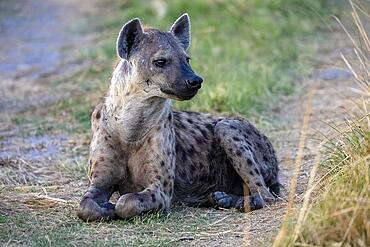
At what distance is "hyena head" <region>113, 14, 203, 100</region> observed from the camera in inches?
218

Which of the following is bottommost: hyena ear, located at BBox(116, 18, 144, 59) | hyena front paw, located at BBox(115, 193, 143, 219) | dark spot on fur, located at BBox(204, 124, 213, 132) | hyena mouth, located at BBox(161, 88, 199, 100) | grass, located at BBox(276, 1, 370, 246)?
hyena front paw, located at BBox(115, 193, 143, 219)

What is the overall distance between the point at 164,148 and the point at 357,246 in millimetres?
1749

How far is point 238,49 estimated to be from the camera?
1091 centimetres

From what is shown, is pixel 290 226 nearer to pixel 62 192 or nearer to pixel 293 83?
pixel 62 192

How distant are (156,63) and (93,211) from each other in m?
0.88

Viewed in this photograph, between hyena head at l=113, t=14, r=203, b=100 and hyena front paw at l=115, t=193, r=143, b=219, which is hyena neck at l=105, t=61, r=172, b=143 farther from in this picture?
hyena front paw at l=115, t=193, r=143, b=219

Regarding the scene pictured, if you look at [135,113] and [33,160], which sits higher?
[135,113]

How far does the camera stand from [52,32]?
1348 cm

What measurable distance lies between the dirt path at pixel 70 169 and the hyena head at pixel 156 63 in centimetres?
65

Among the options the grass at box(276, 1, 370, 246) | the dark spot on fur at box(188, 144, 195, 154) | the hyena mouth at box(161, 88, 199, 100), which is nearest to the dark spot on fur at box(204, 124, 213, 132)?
the dark spot on fur at box(188, 144, 195, 154)

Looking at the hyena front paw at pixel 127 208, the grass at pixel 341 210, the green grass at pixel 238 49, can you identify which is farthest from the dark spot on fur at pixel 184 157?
the green grass at pixel 238 49

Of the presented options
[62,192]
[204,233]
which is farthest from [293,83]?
[204,233]

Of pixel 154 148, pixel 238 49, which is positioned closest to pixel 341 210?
pixel 154 148

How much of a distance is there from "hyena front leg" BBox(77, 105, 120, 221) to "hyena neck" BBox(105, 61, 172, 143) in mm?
82
